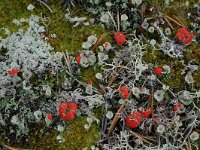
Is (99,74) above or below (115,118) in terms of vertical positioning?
above

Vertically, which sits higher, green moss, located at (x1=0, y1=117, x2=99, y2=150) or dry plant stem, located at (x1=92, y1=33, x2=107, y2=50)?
dry plant stem, located at (x1=92, y1=33, x2=107, y2=50)

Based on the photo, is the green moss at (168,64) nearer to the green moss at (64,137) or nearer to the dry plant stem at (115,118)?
the dry plant stem at (115,118)

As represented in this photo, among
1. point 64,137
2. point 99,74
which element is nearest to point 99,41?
point 99,74

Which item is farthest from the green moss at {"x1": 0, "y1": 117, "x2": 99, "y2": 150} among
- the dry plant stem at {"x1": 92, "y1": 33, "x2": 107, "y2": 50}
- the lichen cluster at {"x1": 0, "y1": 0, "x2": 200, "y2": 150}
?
the dry plant stem at {"x1": 92, "y1": 33, "x2": 107, "y2": 50}

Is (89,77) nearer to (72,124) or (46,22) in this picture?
(72,124)

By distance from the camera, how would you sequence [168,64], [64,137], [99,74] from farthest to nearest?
[168,64], [99,74], [64,137]

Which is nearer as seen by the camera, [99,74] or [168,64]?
[99,74]

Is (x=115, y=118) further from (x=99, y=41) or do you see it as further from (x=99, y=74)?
(x=99, y=41)

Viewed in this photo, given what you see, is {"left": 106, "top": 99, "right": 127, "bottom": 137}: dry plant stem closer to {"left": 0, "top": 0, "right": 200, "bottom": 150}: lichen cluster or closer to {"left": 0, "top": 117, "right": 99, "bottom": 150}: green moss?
{"left": 0, "top": 0, "right": 200, "bottom": 150}: lichen cluster

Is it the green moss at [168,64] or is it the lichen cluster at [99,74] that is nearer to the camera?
the lichen cluster at [99,74]

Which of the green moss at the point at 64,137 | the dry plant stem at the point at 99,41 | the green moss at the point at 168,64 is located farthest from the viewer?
the dry plant stem at the point at 99,41

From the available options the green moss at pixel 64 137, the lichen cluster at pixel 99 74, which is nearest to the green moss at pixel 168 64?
the lichen cluster at pixel 99 74

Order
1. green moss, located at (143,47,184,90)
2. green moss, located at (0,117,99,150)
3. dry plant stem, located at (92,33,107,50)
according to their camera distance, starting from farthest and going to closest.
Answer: dry plant stem, located at (92,33,107,50), green moss, located at (143,47,184,90), green moss, located at (0,117,99,150)
